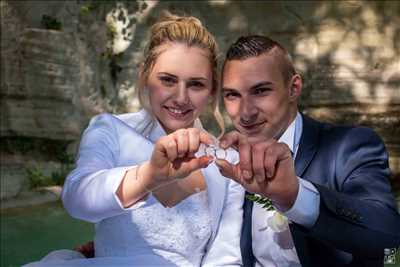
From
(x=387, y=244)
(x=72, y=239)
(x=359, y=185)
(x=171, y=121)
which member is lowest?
(x=72, y=239)

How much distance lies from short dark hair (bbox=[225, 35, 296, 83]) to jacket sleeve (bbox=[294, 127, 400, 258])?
290mm

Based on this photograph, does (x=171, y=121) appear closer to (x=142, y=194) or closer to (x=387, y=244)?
(x=142, y=194)

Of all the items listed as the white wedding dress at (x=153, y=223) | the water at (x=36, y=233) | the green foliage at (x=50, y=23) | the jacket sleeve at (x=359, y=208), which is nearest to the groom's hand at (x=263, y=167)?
the jacket sleeve at (x=359, y=208)

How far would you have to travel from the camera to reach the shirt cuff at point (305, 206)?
124 centimetres

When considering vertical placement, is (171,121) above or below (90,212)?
above

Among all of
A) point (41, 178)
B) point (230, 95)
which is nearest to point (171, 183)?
point (230, 95)

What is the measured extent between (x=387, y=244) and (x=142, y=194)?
59 centimetres

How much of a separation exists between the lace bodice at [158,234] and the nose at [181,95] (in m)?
0.30

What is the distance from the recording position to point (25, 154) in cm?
661

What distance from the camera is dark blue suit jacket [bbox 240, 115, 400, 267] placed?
1317 millimetres

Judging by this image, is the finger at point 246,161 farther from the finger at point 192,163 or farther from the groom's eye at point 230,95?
the groom's eye at point 230,95

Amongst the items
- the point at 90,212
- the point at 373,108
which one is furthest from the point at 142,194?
the point at 373,108

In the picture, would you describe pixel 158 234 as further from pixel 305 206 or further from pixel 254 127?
pixel 305 206

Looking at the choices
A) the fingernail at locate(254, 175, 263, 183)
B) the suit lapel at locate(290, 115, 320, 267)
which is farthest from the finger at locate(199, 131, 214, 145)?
the suit lapel at locate(290, 115, 320, 267)
